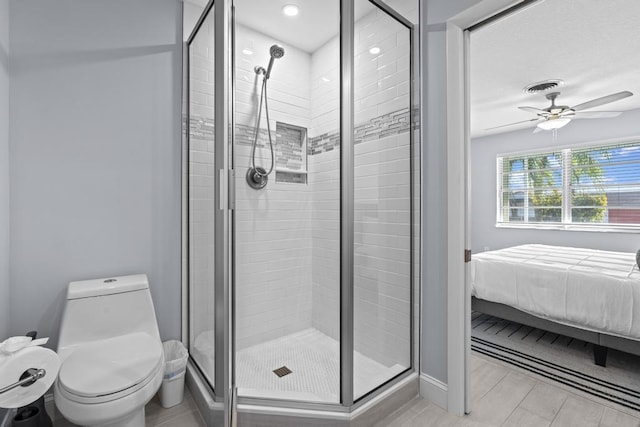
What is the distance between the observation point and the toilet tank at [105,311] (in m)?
1.59

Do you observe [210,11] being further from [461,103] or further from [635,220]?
[635,220]

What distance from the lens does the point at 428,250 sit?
1817 mm

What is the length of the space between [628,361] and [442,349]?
1696 millimetres

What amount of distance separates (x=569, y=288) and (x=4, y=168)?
3632 millimetres

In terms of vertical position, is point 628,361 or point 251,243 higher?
point 251,243

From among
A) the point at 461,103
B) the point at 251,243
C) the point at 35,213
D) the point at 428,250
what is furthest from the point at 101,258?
the point at 461,103

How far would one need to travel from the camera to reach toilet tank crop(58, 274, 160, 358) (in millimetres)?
1587

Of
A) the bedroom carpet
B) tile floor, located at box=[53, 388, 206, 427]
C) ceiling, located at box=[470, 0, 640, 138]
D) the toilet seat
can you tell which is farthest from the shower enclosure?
the bedroom carpet

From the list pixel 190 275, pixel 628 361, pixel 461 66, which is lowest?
pixel 628 361

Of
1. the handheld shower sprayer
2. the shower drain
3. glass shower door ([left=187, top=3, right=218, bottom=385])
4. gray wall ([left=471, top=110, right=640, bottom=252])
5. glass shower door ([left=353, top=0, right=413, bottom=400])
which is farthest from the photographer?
gray wall ([left=471, top=110, right=640, bottom=252])

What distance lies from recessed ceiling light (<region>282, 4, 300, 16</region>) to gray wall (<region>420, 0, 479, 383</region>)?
2.45 ft

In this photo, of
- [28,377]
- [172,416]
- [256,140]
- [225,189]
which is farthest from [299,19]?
[172,416]

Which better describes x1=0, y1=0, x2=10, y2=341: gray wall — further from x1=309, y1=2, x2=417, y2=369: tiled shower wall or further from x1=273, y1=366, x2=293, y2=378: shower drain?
x1=309, y1=2, x2=417, y2=369: tiled shower wall

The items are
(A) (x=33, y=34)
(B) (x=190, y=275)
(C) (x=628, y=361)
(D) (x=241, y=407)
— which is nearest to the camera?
(D) (x=241, y=407)
